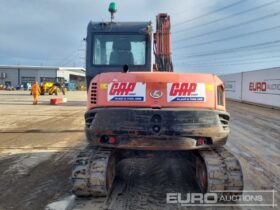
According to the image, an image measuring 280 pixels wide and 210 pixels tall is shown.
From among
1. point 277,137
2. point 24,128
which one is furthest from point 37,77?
point 277,137

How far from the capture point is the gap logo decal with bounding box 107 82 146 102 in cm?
438

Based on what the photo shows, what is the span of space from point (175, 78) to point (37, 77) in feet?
256

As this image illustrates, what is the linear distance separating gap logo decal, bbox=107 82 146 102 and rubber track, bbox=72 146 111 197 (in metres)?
0.93

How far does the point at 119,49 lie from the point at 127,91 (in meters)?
2.12

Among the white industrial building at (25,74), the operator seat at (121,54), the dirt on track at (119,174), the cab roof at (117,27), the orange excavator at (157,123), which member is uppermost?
the white industrial building at (25,74)

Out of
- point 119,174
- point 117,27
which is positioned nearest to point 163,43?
point 117,27

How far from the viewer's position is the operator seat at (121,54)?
6.19 metres

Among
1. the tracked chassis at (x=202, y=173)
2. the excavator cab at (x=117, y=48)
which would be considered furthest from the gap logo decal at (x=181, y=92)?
the excavator cab at (x=117, y=48)

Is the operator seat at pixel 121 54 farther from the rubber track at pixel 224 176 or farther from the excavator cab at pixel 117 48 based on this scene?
the rubber track at pixel 224 176

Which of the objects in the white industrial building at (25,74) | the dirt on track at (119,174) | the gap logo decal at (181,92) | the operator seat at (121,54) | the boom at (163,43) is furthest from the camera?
the white industrial building at (25,74)

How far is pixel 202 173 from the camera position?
4707 mm

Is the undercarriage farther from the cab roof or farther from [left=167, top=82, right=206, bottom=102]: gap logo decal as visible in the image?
the cab roof

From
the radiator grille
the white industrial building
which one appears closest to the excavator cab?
the radiator grille

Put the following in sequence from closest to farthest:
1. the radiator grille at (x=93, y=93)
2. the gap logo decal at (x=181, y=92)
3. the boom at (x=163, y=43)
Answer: the gap logo decal at (x=181, y=92) → the radiator grille at (x=93, y=93) → the boom at (x=163, y=43)
